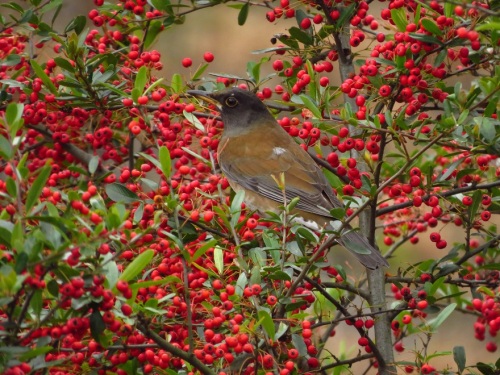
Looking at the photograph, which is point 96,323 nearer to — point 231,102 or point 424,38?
point 424,38

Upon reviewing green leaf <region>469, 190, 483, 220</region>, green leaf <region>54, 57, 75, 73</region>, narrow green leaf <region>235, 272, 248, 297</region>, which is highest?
green leaf <region>54, 57, 75, 73</region>

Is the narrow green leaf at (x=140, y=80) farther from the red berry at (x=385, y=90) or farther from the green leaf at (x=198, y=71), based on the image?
the red berry at (x=385, y=90)

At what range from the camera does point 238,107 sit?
5281mm

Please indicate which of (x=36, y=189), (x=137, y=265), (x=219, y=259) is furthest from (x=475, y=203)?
(x=36, y=189)

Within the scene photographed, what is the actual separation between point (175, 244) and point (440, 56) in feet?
4.81

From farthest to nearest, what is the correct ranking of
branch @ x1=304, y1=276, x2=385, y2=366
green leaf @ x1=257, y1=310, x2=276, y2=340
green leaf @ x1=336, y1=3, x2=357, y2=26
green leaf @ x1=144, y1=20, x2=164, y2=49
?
green leaf @ x1=144, y1=20, x2=164, y2=49
green leaf @ x1=336, y1=3, x2=357, y2=26
branch @ x1=304, y1=276, x2=385, y2=366
green leaf @ x1=257, y1=310, x2=276, y2=340

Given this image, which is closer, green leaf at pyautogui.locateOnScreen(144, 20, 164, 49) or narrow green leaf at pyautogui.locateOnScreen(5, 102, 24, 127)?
narrow green leaf at pyautogui.locateOnScreen(5, 102, 24, 127)

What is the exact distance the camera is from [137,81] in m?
3.90

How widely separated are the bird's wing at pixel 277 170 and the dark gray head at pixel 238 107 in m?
0.11

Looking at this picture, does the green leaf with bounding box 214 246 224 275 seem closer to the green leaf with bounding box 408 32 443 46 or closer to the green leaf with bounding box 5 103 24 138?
the green leaf with bounding box 5 103 24 138

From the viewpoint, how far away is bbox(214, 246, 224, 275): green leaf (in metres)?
3.49

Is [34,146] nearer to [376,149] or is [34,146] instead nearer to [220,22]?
[376,149]

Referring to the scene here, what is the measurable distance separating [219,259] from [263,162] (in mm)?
2061

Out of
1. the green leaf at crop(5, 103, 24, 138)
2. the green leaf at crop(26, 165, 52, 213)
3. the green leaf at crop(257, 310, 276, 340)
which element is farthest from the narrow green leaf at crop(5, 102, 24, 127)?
the green leaf at crop(257, 310, 276, 340)
